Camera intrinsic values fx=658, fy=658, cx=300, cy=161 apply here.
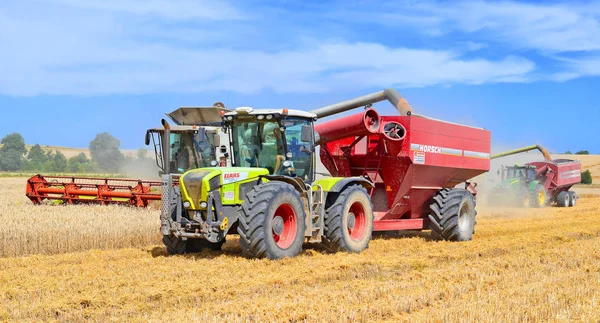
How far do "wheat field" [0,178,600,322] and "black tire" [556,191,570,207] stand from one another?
12.9m

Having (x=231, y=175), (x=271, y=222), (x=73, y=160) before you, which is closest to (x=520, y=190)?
(x=271, y=222)

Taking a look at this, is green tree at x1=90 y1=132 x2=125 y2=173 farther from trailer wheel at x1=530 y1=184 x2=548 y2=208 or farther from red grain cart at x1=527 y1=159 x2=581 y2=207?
trailer wheel at x1=530 y1=184 x2=548 y2=208

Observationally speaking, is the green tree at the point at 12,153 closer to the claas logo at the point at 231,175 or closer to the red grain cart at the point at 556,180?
the red grain cart at the point at 556,180

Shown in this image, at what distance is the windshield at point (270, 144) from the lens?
28.3 feet

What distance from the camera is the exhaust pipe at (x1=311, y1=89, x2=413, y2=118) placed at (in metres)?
13.9

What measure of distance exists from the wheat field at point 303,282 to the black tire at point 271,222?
0.18 meters

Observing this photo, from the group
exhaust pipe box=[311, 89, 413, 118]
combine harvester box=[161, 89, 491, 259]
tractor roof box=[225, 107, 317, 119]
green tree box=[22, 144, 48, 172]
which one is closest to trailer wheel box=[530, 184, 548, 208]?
exhaust pipe box=[311, 89, 413, 118]

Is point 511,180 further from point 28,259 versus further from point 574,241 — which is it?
point 28,259

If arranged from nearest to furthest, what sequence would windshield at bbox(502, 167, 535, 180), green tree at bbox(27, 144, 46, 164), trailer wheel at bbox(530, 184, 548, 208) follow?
trailer wheel at bbox(530, 184, 548, 208), windshield at bbox(502, 167, 535, 180), green tree at bbox(27, 144, 46, 164)

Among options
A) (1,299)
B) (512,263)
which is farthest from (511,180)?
(1,299)

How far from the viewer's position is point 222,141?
30.1 ft

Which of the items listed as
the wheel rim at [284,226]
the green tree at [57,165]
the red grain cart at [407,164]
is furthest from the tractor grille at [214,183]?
the green tree at [57,165]

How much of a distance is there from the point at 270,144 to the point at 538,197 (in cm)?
1568

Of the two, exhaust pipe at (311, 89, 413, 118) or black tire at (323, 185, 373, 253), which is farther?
exhaust pipe at (311, 89, 413, 118)
